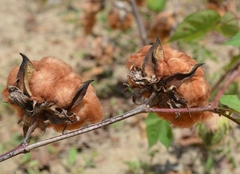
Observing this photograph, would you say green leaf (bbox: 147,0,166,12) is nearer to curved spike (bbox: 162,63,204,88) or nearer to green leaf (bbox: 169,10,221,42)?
green leaf (bbox: 169,10,221,42)

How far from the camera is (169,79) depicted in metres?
1.03

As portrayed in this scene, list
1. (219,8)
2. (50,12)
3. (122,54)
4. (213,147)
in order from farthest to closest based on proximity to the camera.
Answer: (50,12), (122,54), (219,8), (213,147)

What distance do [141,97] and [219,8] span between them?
1.76m

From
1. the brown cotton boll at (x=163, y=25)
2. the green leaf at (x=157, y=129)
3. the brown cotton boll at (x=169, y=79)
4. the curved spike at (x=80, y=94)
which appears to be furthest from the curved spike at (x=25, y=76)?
the brown cotton boll at (x=163, y=25)

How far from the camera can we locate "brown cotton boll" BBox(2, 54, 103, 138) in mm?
1012

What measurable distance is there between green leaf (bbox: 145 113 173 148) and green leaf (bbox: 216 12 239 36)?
46 centimetres

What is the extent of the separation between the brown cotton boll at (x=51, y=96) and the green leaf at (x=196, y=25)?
691mm

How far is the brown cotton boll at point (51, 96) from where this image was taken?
101 cm

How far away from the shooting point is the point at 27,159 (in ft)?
6.84

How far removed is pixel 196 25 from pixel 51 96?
841mm

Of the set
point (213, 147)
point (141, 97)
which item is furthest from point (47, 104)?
point (213, 147)

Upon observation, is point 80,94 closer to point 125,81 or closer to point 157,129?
point 157,129

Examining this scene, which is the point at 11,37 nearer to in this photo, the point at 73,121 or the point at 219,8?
the point at 219,8

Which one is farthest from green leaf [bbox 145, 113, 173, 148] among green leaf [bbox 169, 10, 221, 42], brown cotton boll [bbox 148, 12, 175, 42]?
brown cotton boll [bbox 148, 12, 175, 42]
